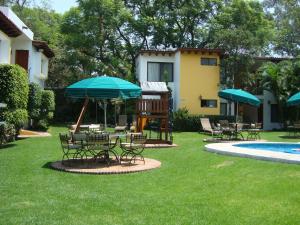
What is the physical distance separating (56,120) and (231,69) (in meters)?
16.3

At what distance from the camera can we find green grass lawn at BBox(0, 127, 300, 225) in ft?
22.0

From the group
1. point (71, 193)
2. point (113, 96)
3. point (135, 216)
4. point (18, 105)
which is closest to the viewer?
point (135, 216)

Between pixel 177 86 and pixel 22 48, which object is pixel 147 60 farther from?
pixel 22 48

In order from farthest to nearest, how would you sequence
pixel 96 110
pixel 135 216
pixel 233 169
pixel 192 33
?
pixel 192 33, pixel 96 110, pixel 233 169, pixel 135 216

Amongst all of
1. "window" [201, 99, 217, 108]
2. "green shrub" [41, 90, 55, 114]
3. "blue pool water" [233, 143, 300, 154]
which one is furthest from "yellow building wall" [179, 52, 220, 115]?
"blue pool water" [233, 143, 300, 154]

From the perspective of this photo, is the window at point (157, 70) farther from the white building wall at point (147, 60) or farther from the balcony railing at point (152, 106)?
the balcony railing at point (152, 106)

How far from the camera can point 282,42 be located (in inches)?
1865

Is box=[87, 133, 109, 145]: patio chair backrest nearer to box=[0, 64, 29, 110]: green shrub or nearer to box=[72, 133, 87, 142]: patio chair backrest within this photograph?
box=[72, 133, 87, 142]: patio chair backrest

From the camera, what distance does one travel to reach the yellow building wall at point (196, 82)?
32812 millimetres

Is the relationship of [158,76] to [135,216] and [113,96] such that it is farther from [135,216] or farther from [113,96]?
[135,216]

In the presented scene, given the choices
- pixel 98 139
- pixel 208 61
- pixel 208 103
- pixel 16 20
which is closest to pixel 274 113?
pixel 208 103

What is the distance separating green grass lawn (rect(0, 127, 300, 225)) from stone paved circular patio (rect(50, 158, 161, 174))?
35 cm

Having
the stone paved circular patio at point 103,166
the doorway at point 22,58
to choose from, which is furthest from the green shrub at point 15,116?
the doorway at point 22,58

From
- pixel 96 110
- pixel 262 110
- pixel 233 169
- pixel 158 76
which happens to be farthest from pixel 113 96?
pixel 262 110
